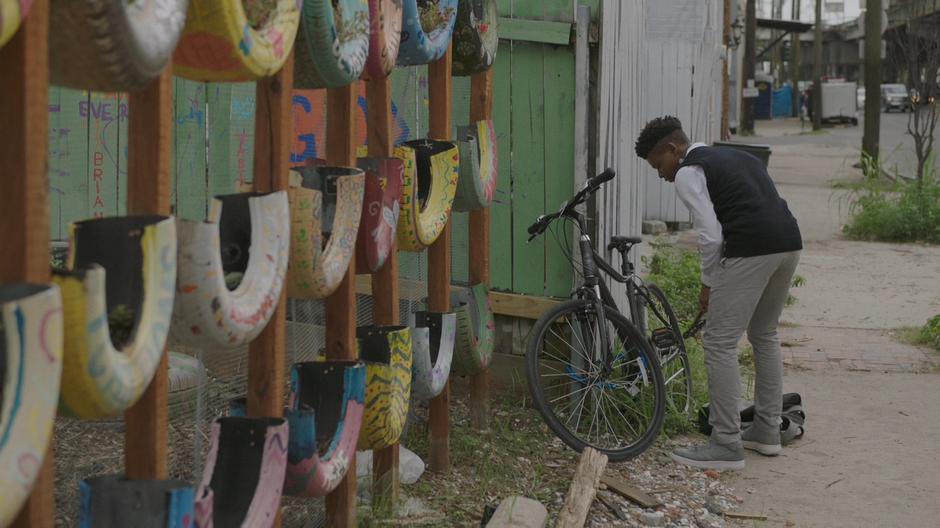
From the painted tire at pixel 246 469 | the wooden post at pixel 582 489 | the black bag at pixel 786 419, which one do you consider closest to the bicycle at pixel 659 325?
the black bag at pixel 786 419

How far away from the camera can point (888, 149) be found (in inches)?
1177

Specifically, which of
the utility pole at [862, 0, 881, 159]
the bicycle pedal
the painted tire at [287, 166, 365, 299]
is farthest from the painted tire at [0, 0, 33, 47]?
the utility pole at [862, 0, 881, 159]

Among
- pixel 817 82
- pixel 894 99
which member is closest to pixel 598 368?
pixel 817 82

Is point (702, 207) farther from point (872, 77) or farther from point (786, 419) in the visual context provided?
point (872, 77)

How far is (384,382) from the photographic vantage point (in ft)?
13.8

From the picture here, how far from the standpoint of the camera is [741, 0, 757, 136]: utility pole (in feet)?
119

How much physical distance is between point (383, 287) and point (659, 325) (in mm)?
2443

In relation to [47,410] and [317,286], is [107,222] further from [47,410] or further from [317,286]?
[317,286]

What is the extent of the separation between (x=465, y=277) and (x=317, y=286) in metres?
2.83

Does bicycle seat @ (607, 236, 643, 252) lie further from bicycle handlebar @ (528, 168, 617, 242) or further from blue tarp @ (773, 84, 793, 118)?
blue tarp @ (773, 84, 793, 118)

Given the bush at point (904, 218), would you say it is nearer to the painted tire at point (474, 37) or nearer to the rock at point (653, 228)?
the rock at point (653, 228)

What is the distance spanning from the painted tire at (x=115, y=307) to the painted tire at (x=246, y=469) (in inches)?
26.9

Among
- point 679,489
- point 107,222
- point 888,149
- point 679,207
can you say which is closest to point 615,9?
point 679,489

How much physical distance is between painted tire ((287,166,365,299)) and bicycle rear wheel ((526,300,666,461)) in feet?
6.83
